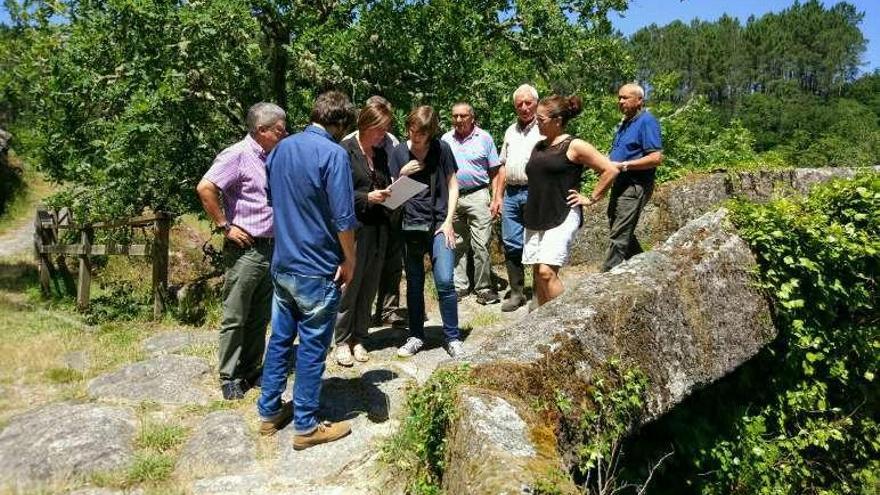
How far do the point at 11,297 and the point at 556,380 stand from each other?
923cm

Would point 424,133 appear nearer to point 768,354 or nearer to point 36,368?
point 768,354

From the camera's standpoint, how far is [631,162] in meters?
5.62

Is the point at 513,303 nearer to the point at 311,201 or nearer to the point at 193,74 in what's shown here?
the point at 311,201

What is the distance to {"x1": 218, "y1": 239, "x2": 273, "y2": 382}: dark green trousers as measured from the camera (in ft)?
15.1

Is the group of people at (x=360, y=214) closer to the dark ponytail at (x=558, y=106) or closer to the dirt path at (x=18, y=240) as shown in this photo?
the dark ponytail at (x=558, y=106)

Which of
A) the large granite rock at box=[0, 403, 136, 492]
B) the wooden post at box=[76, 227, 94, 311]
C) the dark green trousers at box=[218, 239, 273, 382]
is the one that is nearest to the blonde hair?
the dark green trousers at box=[218, 239, 273, 382]

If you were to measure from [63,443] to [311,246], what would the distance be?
1.96 meters

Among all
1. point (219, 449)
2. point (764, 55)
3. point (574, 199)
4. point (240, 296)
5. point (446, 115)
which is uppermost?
point (764, 55)

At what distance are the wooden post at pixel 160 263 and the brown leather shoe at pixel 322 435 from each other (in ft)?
13.5

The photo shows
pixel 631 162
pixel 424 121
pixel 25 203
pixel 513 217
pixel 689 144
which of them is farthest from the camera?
pixel 25 203

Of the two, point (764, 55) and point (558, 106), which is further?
point (764, 55)

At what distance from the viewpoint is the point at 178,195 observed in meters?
8.52

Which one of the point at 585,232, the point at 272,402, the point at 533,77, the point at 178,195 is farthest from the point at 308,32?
the point at 272,402

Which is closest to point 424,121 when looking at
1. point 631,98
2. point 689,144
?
point 631,98
